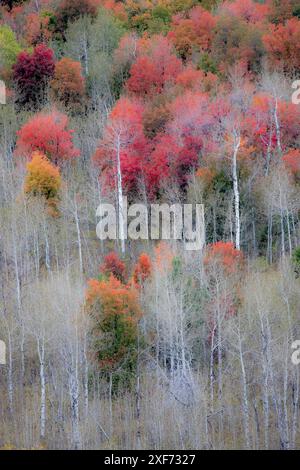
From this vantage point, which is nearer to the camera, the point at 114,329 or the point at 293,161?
the point at 114,329

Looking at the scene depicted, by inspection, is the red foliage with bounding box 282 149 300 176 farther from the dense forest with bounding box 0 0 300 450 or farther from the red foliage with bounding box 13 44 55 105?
the red foliage with bounding box 13 44 55 105

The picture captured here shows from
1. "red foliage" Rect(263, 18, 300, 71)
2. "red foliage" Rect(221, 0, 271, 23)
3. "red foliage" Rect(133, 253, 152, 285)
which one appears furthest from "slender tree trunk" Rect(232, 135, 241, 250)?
"red foliage" Rect(221, 0, 271, 23)

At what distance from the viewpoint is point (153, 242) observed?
4066cm

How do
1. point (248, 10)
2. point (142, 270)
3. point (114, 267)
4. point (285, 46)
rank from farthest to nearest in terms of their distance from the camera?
point (248, 10)
point (285, 46)
point (114, 267)
point (142, 270)

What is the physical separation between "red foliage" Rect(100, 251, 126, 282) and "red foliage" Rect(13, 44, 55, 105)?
2066cm

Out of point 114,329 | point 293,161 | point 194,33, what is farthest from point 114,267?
point 194,33

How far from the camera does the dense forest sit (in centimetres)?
3164

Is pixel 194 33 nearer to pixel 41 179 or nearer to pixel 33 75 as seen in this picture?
pixel 33 75

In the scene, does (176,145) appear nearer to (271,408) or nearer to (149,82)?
(149,82)

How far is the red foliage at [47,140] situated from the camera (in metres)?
46.4

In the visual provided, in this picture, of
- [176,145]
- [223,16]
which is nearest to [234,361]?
[176,145]

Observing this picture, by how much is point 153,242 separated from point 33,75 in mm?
20627

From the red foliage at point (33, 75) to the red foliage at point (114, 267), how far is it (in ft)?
67.8

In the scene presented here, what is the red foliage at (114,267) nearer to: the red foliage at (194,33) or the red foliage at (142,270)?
the red foliage at (142,270)
